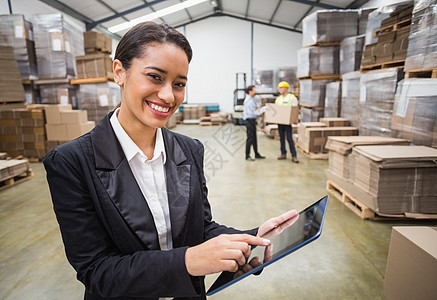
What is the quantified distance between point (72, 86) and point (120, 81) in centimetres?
716

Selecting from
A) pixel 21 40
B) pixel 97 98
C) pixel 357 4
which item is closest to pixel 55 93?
pixel 97 98

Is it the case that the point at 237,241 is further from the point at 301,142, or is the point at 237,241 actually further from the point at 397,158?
the point at 301,142

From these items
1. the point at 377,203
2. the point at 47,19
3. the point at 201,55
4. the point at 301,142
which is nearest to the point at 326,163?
the point at 301,142

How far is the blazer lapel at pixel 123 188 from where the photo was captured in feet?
2.86

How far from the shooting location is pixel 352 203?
3.78 m

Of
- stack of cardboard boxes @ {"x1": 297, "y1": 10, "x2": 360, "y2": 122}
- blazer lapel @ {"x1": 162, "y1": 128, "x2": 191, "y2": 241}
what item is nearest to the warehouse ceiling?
stack of cardboard boxes @ {"x1": 297, "y1": 10, "x2": 360, "y2": 122}

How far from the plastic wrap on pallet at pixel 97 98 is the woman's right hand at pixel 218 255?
6785 millimetres

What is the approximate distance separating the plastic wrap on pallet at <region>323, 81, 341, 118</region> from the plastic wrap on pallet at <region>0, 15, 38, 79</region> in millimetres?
7465

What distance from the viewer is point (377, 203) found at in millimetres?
3012

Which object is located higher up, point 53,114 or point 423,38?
point 423,38

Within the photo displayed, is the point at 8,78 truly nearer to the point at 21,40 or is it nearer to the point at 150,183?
the point at 21,40

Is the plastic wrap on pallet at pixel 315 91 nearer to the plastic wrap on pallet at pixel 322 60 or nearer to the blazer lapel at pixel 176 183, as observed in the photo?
the plastic wrap on pallet at pixel 322 60

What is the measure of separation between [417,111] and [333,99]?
10.6 feet

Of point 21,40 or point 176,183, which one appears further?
point 21,40
